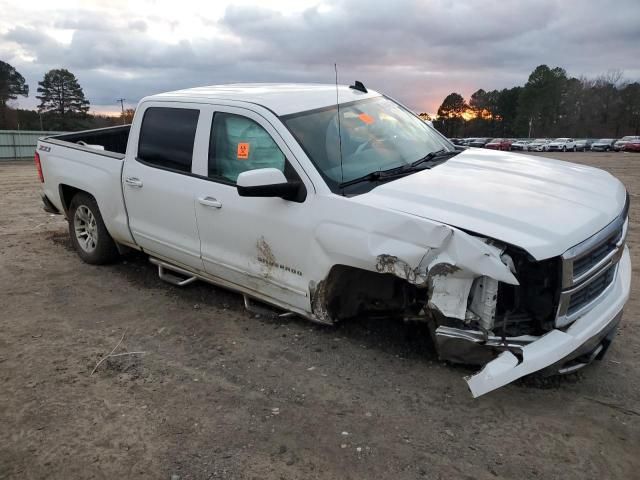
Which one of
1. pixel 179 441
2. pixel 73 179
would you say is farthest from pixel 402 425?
pixel 73 179

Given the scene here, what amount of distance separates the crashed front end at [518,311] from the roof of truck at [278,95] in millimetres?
1818

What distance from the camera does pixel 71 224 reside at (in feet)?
20.0

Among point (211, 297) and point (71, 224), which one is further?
point (71, 224)

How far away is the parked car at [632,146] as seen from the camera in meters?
48.2

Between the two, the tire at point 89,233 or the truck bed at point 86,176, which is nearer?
the truck bed at point 86,176

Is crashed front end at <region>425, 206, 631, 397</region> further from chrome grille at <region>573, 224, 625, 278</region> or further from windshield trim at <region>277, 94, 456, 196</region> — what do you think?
windshield trim at <region>277, 94, 456, 196</region>

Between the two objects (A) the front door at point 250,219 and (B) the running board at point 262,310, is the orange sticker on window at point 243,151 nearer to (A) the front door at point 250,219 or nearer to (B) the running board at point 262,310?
(A) the front door at point 250,219

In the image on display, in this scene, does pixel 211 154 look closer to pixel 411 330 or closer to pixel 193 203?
pixel 193 203

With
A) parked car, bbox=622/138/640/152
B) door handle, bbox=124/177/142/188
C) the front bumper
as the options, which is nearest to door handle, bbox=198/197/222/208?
door handle, bbox=124/177/142/188

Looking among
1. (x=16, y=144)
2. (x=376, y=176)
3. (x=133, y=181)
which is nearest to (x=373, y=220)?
(x=376, y=176)

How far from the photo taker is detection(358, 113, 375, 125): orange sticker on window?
423 cm

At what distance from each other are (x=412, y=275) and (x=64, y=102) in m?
86.4

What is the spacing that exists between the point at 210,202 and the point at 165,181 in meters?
0.65

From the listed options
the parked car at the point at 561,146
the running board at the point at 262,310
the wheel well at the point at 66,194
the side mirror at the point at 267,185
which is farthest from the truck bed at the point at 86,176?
the parked car at the point at 561,146
